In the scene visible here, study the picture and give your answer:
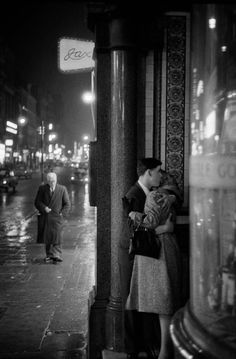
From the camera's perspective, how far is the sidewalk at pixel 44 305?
6.24m

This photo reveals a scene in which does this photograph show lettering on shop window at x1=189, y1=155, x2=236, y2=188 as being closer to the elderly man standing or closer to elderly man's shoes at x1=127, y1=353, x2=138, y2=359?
elderly man's shoes at x1=127, y1=353, x2=138, y2=359

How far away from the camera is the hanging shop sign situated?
8734mm

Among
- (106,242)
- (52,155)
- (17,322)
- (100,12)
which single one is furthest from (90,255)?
(52,155)

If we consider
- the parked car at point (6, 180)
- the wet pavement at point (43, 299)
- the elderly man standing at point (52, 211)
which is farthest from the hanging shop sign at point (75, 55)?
the parked car at point (6, 180)

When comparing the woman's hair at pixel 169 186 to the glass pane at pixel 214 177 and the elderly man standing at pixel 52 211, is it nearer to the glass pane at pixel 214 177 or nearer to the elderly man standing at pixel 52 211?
the glass pane at pixel 214 177

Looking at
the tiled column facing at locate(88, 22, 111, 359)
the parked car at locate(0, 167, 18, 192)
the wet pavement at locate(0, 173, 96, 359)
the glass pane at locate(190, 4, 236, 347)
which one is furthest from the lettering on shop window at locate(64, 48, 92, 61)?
the parked car at locate(0, 167, 18, 192)

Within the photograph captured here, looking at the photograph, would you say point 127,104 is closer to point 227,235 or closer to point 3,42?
point 227,235

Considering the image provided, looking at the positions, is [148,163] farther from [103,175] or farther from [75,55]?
[75,55]

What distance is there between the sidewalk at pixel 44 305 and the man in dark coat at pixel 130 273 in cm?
86

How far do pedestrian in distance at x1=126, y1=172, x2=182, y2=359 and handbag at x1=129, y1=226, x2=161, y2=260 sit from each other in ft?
0.20

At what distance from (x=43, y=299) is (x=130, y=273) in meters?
3.28

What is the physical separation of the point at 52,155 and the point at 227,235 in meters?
137

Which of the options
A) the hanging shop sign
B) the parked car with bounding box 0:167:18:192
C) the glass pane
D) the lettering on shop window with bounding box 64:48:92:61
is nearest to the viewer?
the glass pane

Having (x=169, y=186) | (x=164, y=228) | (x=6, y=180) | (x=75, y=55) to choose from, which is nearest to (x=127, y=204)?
(x=169, y=186)
